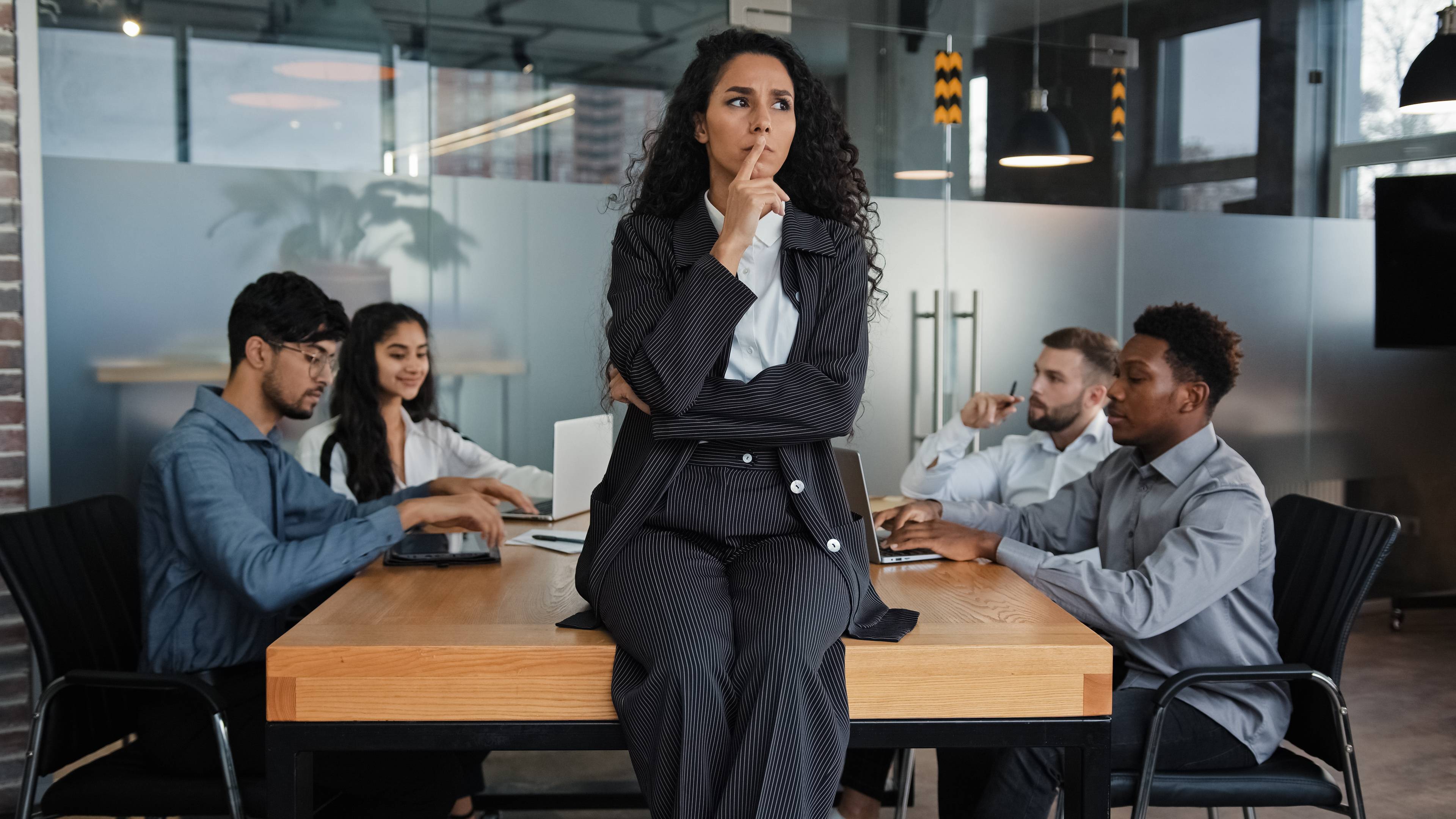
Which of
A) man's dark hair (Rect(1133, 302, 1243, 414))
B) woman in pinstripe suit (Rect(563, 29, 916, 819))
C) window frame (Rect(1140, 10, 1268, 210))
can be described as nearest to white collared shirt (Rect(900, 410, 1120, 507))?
man's dark hair (Rect(1133, 302, 1243, 414))

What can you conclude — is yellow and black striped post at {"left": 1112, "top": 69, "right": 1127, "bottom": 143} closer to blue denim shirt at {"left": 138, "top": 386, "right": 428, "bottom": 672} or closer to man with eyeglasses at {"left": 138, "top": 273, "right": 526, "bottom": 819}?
man with eyeglasses at {"left": 138, "top": 273, "right": 526, "bottom": 819}

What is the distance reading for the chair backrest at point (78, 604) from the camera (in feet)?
6.41

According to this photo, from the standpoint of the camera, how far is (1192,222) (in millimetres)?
5027

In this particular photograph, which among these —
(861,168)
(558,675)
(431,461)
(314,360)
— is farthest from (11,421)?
(861,168)

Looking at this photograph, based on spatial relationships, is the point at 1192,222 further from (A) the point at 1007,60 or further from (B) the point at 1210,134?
(A) the point at 1007,60

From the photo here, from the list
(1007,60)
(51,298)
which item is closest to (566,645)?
(51,298)

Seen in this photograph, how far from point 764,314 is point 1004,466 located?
6.50 ft

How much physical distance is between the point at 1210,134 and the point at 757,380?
13.5 ft

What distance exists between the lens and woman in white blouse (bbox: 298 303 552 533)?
3268mm

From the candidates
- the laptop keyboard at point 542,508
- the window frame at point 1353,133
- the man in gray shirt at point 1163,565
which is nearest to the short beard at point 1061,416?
the man in gray shirt at point 1163,565

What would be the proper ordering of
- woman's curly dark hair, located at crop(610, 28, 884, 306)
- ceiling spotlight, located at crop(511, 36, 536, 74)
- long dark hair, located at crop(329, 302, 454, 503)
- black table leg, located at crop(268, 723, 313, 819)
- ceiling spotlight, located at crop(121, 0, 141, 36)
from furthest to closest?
ceiling spotlight, located at crop(511, 36, 536, 74) → ceiling spotlight, located at crop(121, 0, 141, 36) → long dark hair, located at crop(329, 302, 454, 503) → woman's curly dark hair, located at crop(610, 28, 884, 306) → black table leg, located at crop(268, 723, 313, 819)

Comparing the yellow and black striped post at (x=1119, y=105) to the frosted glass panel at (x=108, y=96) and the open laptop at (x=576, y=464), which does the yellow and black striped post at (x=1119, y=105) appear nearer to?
the open laptop at (x=576, y=464)

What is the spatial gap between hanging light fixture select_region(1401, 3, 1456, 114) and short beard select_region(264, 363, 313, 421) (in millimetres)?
3465

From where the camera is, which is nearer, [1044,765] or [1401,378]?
[1044,765]
